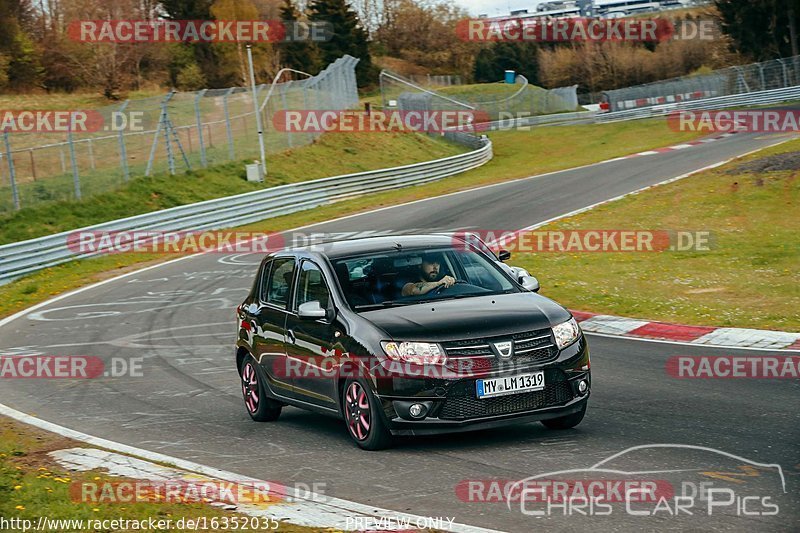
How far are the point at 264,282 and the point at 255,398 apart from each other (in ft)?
3.70

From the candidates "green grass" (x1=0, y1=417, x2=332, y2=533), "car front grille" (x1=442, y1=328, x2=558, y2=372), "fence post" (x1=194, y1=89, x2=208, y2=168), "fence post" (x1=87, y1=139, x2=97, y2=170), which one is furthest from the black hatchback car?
"fence post" (x1=194, y1=89, x2=208, y2=168)

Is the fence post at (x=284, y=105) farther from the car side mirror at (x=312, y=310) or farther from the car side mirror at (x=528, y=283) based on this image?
the car side mirror at (x=312, y=310)

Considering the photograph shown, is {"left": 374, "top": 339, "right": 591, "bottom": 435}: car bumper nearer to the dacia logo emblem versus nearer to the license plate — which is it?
the license plate

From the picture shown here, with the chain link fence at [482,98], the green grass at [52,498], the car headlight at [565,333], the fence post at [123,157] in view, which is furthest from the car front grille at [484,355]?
the chain link fence at [482,98]

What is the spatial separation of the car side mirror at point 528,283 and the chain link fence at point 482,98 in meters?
48.3

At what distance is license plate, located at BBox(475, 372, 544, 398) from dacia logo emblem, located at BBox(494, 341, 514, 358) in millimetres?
175

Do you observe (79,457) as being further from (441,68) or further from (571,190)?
(441,68)

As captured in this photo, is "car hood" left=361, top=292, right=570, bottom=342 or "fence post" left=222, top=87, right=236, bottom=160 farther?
"fence post" left=222, top=87, right=236, bottom=160

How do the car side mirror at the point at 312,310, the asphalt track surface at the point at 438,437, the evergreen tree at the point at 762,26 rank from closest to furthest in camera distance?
the asphalt track surface at the point at 438,437 → the car side mirror at the point at 312,310 → the evergreen tree at the point at 762,26

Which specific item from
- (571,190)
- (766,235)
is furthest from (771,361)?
(571,190)

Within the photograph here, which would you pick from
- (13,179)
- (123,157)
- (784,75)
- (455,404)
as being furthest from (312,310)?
(784,75)

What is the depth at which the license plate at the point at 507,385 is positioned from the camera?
8.08 metres

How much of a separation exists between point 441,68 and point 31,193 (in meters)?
84.0

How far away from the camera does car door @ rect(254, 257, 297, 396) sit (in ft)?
32.7
